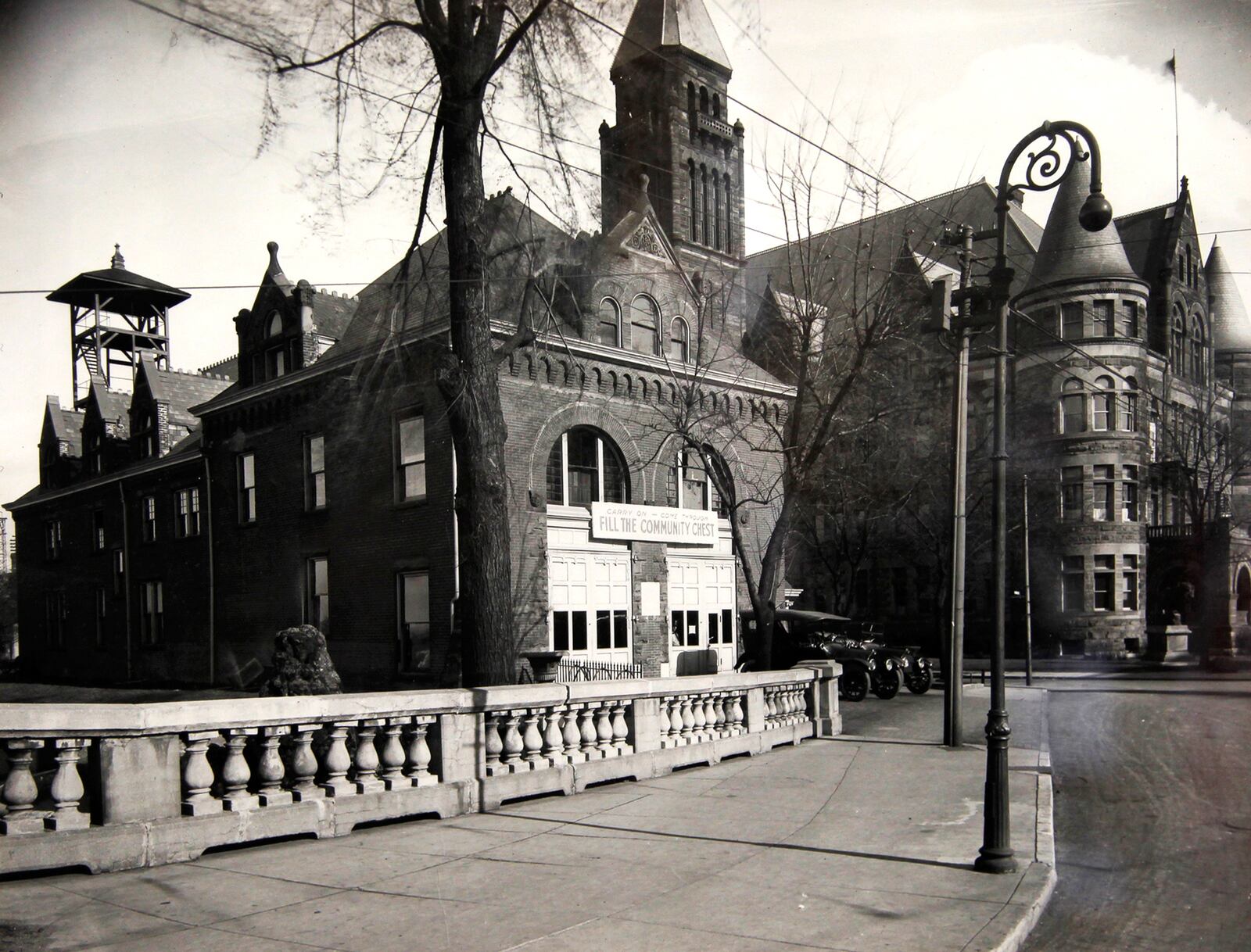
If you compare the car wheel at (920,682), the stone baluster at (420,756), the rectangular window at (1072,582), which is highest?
the stone baluster at (420,756)

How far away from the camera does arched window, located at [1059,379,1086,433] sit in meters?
41.7

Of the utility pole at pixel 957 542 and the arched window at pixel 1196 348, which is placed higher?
the arched window at pixel 1196 348

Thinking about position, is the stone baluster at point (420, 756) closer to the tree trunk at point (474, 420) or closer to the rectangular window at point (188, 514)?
the tree trunk at point (474, 420)

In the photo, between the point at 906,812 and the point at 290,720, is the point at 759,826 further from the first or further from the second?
the point at 290,720

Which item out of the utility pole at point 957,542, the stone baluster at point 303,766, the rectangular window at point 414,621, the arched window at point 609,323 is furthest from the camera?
the arched window at point 609,323

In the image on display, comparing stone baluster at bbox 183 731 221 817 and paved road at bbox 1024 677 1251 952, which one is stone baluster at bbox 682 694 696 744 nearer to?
paved road at bbox 1024 677 1251 952

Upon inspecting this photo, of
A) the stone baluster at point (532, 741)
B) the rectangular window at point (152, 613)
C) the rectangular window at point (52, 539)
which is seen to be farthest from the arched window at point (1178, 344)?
the rectangular window at point (52, 539)

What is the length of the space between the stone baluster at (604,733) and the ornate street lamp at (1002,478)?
3964 millimetres

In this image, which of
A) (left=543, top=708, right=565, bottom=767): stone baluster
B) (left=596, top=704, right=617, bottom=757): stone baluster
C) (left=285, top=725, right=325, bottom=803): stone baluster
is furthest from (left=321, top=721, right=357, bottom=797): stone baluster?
(left=596, top=704, right=617, bottom=757): stone baluster

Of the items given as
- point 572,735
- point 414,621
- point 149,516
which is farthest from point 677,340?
point 149,516

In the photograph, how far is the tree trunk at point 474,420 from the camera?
1085cm

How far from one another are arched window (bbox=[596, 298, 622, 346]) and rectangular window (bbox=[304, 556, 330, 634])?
9.48 meters

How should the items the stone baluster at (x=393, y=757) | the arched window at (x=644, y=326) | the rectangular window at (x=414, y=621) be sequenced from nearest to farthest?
the stone baluster at (x=393, y=757)
the rectangular window at (x=414, y=621)
the arched window at (x=644, y=326)

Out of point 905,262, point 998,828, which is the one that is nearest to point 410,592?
point 905,262
